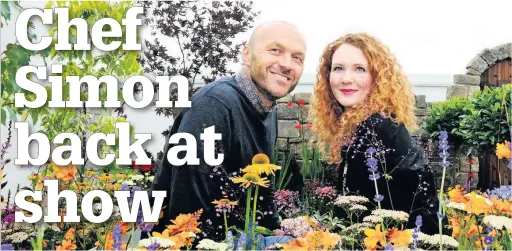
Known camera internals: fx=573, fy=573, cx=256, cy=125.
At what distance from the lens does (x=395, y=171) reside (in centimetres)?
234

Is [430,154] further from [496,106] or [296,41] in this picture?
[296,41]

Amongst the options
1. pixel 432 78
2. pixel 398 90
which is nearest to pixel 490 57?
pixel 432 78

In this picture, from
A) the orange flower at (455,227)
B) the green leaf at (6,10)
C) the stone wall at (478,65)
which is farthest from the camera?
the stone wall at (478,65)

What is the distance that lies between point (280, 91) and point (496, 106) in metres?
2.37

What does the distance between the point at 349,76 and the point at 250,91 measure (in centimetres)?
44

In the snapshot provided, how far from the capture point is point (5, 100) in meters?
3.41

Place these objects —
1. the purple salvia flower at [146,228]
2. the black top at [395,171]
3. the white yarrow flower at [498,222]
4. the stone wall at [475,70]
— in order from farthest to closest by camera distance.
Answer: the stone wall at [475,70] → the black top at [395,171] → the white yarrow flower at [498,222] → the purple salvia flower at [146,228]

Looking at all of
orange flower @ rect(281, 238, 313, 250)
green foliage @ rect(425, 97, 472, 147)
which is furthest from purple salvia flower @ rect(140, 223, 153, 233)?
green foliage @ rect(425, 97, 472, 147)

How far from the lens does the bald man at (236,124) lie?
89.2 inches

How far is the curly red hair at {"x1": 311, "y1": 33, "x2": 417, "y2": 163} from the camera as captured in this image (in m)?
2.45

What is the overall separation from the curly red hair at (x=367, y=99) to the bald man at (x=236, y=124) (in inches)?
7.7

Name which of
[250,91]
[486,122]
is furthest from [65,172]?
[486,122]

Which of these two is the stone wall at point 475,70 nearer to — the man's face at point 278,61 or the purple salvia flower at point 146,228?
the man's face at point 278,61

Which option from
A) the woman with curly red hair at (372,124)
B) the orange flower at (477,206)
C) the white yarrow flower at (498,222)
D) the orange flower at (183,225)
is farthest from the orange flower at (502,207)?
the orange flower at (183,225)
